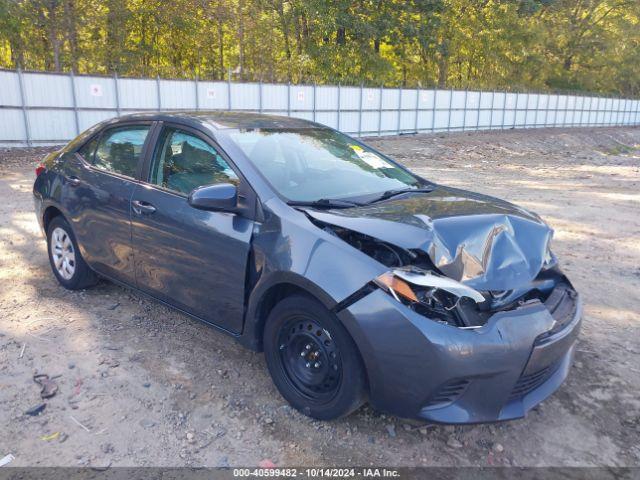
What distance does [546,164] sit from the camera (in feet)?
63.5

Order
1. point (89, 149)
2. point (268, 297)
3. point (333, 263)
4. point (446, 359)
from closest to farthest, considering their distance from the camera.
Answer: point (446, 359) < point (333, 263) < point (268, 297) < point (89, 149)

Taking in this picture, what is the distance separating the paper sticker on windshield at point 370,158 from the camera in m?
4.09

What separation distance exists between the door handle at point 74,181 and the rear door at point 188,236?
867 mm

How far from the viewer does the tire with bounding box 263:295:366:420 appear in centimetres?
268

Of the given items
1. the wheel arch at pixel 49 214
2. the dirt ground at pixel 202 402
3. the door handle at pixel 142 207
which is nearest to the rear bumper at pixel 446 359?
the dirt ground at pixel 202 402

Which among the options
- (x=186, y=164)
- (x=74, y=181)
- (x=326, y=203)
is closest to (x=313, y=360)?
(x=326, y=203)

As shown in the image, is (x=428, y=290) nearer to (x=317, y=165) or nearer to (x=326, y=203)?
(x=326, y=203)

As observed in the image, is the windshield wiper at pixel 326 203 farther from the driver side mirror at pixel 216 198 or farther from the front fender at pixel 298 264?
the driver side mirror at pixel 216 198

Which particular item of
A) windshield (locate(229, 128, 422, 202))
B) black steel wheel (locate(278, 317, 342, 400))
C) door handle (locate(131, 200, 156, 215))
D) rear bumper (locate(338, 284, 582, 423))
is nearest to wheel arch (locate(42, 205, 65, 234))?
door handle (locate(131, 200, 156, 215))

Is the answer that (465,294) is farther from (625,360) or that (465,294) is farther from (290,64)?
(290,64)

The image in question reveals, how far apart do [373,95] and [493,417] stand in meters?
23.5

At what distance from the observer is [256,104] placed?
20953mm

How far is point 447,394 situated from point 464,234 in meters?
0.86

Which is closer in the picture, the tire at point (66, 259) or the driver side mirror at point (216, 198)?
the driver side mirror at point (216, 198)
